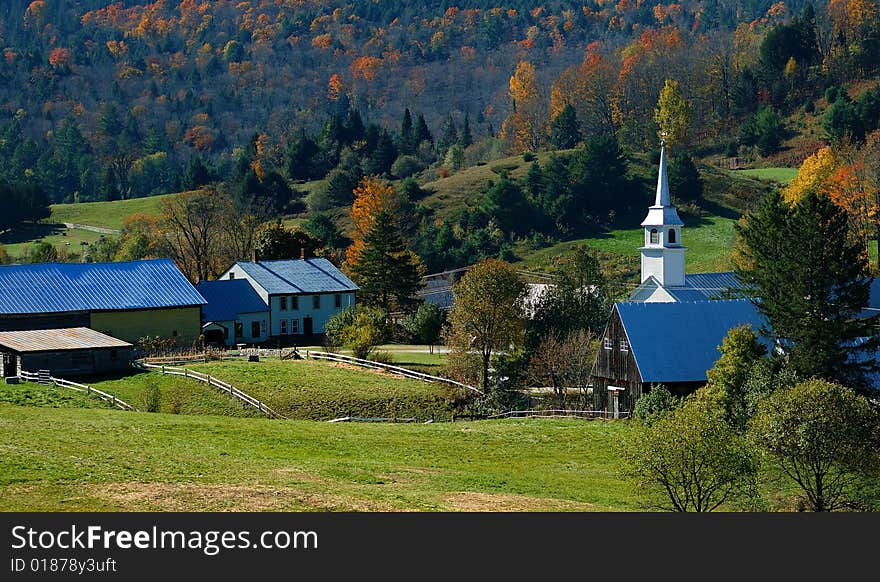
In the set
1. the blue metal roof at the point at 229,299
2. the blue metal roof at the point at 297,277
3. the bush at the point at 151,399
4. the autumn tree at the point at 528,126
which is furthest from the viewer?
the autumn tree at the point at 528,126

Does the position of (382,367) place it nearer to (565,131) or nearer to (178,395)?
(178,395)

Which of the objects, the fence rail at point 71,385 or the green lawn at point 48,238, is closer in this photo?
the fence rail at point 71,385

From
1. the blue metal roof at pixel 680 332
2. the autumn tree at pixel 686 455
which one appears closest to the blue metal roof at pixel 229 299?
the blue metal roof at pixel 680 332

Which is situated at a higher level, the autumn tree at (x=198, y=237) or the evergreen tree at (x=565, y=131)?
the evergreen tree at (x=565, y=131)

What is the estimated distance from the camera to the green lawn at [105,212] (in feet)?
427

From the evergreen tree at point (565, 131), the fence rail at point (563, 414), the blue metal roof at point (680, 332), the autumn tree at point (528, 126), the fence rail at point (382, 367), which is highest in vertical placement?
the autumn tree at point (528, 126)

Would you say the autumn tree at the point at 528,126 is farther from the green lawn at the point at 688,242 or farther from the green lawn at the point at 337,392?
the green lawn at the point at 337,392

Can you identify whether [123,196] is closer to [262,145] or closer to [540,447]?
[262,145]

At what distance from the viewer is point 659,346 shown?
5138 cm

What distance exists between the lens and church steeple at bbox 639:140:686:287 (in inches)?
2675

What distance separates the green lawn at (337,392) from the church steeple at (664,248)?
17314 mm

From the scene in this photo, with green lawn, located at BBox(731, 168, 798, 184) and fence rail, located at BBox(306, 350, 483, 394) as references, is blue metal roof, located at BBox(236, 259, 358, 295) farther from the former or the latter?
green lawn, located at BBox(731, 168, 798, 184)

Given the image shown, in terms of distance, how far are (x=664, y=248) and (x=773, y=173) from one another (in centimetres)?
4909

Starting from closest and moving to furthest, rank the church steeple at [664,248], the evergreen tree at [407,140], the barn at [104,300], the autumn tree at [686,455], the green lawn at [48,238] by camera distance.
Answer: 1. the autumn tree at [686,455]
2. the barn at [104,300]
3. the church steeple at [664,248]
4. the green lawn at [48,238]
5. the evergreen tree at [407,140]
